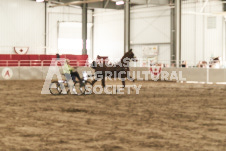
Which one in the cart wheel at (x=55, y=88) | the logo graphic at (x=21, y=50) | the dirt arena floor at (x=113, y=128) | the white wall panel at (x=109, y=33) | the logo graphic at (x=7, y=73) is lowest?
the dirt arena floor at (x=113, y=128)

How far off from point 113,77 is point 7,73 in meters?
12.8

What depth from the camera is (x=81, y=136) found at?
5.82 m

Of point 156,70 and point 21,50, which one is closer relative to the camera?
point 156,70

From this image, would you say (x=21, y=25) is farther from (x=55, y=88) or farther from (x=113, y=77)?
(x=55, y=88)

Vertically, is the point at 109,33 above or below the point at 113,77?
above

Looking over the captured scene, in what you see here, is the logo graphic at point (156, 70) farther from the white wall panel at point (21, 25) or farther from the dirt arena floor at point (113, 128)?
the dirt arena floor at point (113, 128)

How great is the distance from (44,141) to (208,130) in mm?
3156

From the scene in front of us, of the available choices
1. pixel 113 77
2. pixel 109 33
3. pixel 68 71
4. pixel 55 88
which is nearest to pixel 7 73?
pixel 55 88

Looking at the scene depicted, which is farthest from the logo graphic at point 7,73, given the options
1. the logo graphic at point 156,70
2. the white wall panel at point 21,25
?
the logo graphic at point 156,70

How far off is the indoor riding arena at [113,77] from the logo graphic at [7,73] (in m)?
0.08

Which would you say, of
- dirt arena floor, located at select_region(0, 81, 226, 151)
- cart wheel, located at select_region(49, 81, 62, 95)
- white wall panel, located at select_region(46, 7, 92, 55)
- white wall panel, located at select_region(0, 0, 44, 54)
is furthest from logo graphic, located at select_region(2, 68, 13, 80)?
dirt arena floor, located at select_region(0, 81, 226, 151)

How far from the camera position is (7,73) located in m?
25.2

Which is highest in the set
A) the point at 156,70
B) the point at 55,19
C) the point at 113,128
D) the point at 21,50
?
the point at 55,19

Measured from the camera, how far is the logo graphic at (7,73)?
25.0 m
